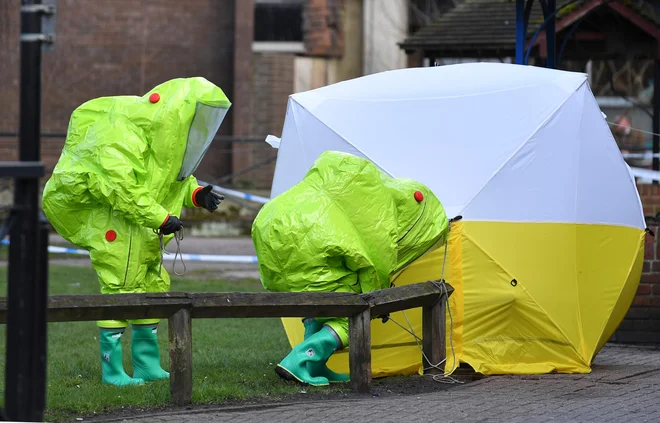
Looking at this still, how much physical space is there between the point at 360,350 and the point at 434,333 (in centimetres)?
83

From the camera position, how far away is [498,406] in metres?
6.96

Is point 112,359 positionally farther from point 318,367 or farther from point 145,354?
point 318,367

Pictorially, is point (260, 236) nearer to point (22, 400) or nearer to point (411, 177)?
point (411, 177)

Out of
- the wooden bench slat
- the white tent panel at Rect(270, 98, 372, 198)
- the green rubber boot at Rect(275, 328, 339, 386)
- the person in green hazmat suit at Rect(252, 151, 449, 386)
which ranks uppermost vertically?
the white tent panel at Rect(270, 98, 372, 198)

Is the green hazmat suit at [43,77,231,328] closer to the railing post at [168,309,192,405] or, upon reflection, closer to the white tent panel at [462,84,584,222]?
the railing post at [168,309,192,405]

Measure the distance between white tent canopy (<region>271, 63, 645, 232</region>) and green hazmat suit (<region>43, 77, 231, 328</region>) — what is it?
1.23 meters

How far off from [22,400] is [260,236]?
3.58 meters

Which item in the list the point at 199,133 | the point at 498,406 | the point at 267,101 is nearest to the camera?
the point at 498,406

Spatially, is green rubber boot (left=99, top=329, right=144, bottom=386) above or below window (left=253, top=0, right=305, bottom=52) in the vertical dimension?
below

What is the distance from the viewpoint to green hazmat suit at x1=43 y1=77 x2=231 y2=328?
24.4 feet

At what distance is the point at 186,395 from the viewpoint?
6.89 m

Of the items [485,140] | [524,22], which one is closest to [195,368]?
[485,140]

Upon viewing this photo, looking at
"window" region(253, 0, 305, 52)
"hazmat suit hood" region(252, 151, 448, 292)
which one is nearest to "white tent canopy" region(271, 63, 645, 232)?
"hazmat suit hood" region(252, 151, 448, 292)

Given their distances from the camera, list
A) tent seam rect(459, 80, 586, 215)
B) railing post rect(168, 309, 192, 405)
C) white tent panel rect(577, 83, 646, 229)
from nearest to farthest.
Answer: railing post rect(168, 309, 192, 405) < tent seam rect(459, 80, 586, 215) < white tent panel rect(577, 83, 646, 229)
